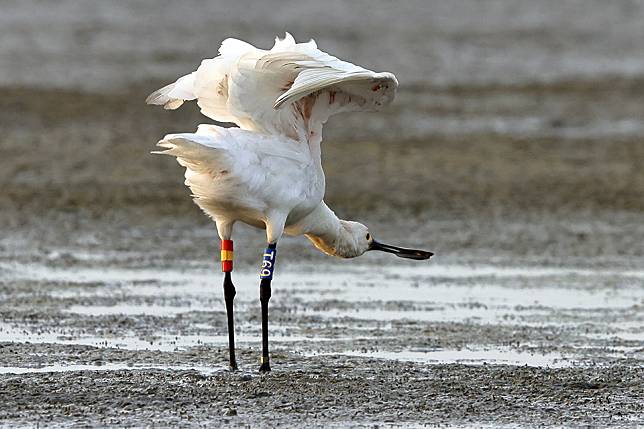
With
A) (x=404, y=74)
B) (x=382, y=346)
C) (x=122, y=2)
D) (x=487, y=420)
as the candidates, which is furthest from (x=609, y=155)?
(x=122, y=2)

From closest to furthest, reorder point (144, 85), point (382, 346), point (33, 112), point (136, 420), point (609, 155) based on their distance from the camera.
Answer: point (136, 420) < point (382, 346) < point (609, 155) < point (33, 112) < point (144, 85)

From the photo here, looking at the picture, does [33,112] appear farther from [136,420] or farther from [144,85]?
[136,420]

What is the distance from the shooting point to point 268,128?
9227 mm

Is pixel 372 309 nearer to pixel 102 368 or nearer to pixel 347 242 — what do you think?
pixel 347 242

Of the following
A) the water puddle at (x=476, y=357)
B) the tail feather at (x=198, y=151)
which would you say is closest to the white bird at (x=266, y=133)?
the tail feather at (x=198, y=151)

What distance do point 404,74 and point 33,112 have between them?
6.61 meters

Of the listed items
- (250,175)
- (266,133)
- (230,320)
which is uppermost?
(266,133)

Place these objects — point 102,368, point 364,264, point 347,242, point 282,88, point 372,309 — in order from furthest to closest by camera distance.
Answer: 1. point 364,264
2. point 372,309
3. point 347,242
4. point 282,88
5. point 102,368

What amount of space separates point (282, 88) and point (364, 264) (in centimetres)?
383

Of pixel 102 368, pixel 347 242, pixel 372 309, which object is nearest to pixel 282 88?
Answer: pixel 347 242

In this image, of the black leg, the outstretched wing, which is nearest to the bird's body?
the outstretched wing

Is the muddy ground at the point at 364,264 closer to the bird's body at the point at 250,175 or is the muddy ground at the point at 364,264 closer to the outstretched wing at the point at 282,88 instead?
the bird's body at the point at 250,175

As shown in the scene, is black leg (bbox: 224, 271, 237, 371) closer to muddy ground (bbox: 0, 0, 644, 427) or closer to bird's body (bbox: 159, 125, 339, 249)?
muddy ground (bbox: 0, 0, 644, 427)

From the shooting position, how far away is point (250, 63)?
9094mm
